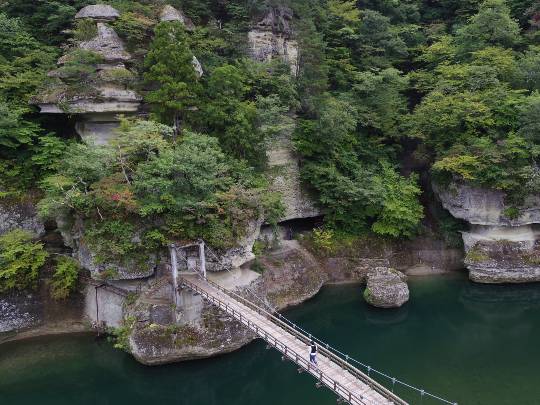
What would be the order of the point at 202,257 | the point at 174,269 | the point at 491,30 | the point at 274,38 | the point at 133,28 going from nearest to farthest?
the point at 174,269
the point at 202,257
the point at 133,28
the point at 274,38
the point at 491,30

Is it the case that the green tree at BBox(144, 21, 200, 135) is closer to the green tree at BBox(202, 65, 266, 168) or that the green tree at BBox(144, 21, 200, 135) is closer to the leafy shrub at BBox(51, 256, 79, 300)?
the green tree at BBox(202, 65, 266, 168)

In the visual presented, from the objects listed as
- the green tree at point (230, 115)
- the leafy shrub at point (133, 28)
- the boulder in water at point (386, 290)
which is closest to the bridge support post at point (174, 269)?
the green tree at point (230, 115)

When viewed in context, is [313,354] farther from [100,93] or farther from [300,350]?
[100,93]

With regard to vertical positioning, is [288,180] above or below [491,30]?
below

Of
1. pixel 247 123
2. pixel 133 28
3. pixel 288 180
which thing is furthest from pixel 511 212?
pixel 133 28

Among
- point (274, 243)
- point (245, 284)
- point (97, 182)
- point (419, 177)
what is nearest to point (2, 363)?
point (97, 182)

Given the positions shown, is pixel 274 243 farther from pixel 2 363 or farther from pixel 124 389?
pixel 2 363

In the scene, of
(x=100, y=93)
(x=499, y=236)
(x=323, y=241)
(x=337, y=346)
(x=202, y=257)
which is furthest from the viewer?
(x=323, y=241)
